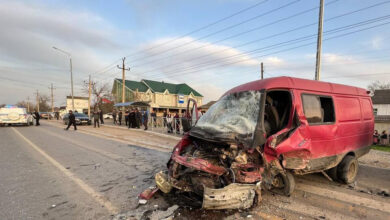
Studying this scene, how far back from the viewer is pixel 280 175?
3.55 m

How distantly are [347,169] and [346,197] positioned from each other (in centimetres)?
77

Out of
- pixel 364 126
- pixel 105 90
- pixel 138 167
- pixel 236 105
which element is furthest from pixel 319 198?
pixel 105 90

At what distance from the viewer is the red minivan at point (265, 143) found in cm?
305

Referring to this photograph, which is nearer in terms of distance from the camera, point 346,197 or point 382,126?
point 346,197

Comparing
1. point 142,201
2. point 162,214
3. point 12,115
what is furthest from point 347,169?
point 12,115

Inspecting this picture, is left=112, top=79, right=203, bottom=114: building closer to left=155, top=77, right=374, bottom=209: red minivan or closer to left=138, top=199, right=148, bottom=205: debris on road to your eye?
left=155, top=77, right=374, bottom=209: red minivan

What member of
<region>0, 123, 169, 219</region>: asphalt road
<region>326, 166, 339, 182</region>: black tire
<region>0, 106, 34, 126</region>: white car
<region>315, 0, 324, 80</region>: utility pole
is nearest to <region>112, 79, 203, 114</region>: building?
<region>0, 106, 34, 126</region>: white car

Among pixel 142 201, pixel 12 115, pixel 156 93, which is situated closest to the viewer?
pixel 142 201

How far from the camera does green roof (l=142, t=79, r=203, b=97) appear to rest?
41031mm

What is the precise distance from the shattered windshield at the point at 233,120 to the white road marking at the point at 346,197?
6.31ft

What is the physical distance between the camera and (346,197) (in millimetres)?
3715

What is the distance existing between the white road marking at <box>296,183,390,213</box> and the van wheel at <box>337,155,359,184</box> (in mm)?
547

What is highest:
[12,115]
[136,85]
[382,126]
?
[136,85]

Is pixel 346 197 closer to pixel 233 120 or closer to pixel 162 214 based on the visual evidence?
pixel 233 120
